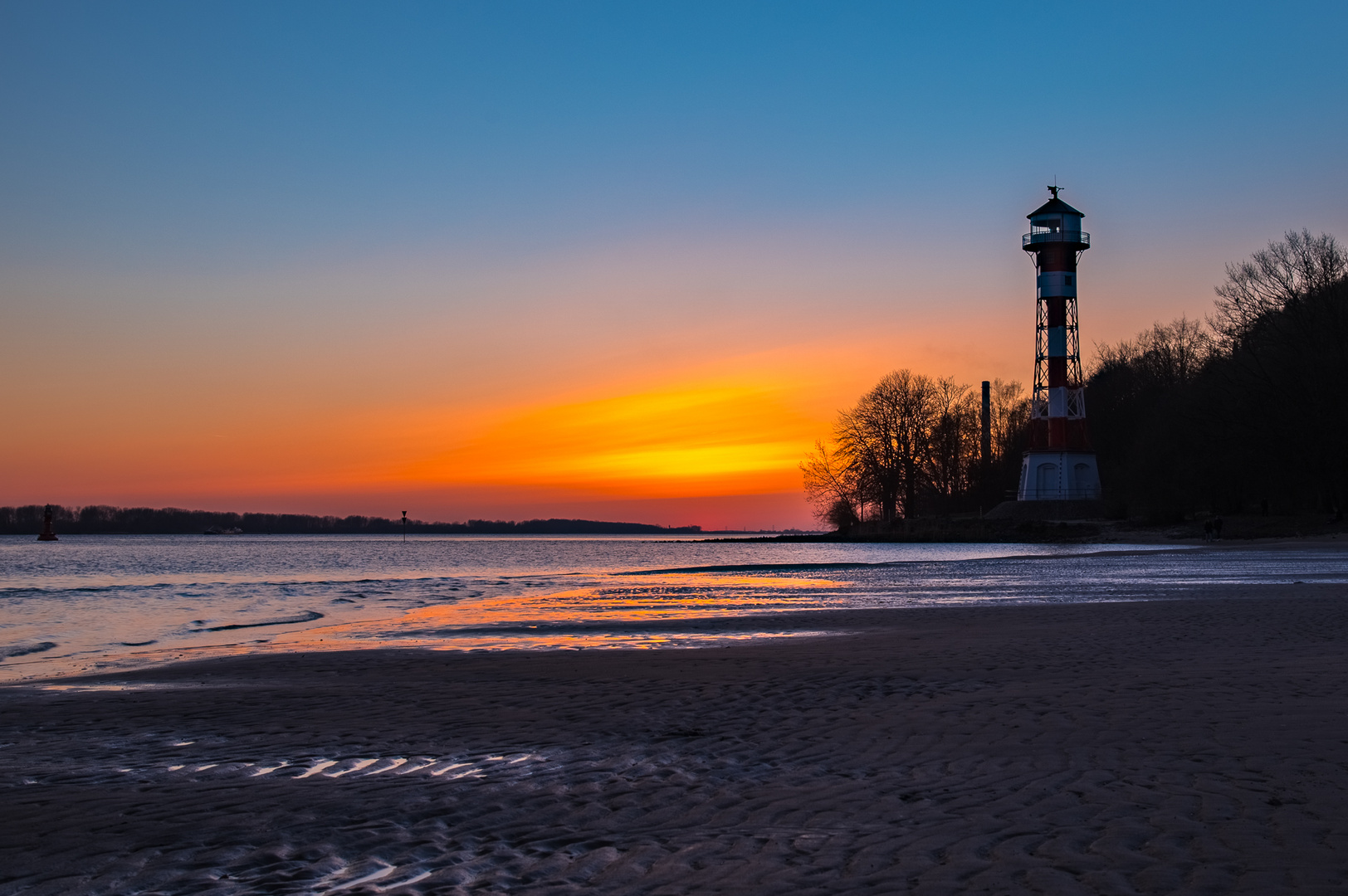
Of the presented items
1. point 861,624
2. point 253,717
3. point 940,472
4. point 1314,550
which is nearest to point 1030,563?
point 1314,550

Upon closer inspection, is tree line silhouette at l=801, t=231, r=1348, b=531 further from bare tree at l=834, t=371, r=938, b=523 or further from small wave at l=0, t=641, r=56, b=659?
small wave at l=0, t=641, r=56, b=659

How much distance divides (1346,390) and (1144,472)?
60.1ft

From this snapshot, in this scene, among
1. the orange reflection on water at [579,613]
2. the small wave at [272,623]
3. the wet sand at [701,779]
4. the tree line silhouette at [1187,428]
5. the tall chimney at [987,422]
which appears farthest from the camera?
the tall chimney at [987,422]

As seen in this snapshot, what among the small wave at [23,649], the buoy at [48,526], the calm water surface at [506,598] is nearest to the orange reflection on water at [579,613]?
the calm water surface at [506,598]

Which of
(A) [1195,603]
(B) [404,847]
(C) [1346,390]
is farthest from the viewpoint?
(C) [1346,390]

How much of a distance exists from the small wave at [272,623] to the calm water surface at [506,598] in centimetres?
6

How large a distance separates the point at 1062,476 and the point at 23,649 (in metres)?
72.9

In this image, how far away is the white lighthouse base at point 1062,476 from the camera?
77688 millimetres

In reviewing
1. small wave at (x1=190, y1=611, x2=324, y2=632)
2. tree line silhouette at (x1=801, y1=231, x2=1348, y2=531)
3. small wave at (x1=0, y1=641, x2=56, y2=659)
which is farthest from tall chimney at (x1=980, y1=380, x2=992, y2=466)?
small wave at (x1=0, y1=641, x2=56, y2=659)

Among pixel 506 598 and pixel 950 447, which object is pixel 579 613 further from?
pixel 950 447

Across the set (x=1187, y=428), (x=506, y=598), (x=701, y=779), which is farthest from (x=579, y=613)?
(x=1187, y=428)

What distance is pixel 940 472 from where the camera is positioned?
309ft

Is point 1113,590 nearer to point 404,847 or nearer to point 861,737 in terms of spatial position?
point 861,737

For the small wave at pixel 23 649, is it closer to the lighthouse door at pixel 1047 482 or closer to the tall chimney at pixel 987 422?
the lighthouse door at pixel 1047 482
